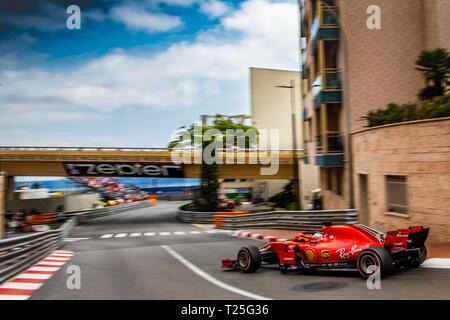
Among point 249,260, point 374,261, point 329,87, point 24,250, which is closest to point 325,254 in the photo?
point 374,261

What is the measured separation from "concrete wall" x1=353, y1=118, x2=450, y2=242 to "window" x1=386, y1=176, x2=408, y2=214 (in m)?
0.17

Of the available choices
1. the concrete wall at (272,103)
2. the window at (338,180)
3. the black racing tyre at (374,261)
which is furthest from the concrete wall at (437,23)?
the concrete wall at (272,103)

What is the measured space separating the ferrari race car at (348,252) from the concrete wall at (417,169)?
2748mm

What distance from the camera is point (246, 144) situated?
6094 cm

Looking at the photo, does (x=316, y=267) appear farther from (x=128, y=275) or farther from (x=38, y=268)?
(x=38, y=268)

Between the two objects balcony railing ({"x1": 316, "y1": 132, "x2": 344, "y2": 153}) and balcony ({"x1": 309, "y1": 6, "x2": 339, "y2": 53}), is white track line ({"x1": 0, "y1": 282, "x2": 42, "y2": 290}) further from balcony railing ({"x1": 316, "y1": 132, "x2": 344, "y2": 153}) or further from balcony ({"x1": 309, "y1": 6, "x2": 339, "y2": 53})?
balcony ({"x1": 309, "y1": 6, "x2": 339, "y2": 53})

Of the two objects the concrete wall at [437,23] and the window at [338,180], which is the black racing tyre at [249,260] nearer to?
the window at [338,180]

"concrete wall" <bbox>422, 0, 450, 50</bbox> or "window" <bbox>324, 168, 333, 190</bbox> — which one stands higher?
"concrete wall" <bbox>422, 0, 450, 50</bbox>

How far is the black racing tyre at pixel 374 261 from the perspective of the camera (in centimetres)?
728

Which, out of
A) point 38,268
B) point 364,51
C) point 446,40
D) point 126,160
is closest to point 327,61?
point 364,51

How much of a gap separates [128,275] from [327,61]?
1642 centimetres

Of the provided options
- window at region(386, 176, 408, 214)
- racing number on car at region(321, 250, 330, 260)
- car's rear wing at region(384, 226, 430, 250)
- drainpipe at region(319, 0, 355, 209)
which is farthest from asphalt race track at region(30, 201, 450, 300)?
drainpipe at region(319, 0, 355, 209)

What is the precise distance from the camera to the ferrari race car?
7.62 m

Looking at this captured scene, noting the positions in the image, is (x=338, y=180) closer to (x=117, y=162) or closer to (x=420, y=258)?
(x=420, y=258)
